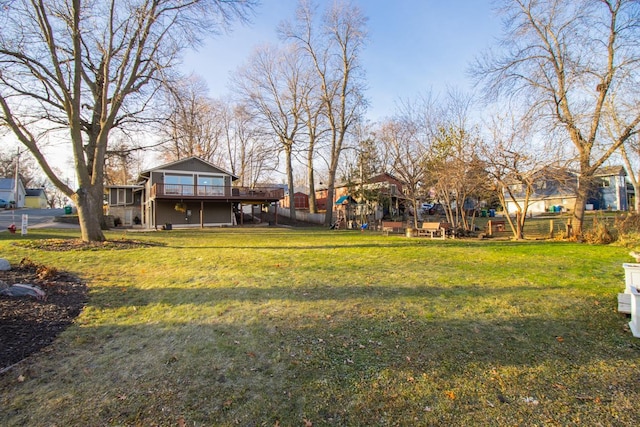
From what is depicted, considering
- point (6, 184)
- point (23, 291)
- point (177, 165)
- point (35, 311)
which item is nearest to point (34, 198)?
point (6, 184)

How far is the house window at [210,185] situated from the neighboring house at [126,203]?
→ 7.43 metres

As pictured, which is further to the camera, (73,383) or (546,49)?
(546,49)

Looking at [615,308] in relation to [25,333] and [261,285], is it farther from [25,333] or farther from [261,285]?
[25,333]

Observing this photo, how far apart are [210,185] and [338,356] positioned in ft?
87.5

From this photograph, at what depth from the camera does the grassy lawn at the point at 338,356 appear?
2.78 metres

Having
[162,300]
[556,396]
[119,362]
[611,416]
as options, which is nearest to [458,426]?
[556,396]

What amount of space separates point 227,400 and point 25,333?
309cm

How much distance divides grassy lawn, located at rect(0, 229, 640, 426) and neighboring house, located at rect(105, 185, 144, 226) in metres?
28.7

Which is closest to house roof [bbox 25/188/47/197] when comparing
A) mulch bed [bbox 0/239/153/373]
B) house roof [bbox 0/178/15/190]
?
house roof [bbox 0/178/15/190]

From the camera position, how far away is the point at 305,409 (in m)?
2.80

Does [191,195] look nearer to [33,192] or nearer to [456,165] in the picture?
[456,165]

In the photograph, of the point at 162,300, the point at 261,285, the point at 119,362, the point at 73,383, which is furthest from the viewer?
the point at 261,285

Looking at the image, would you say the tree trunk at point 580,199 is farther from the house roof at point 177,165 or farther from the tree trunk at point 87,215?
the house roof at point 177,165

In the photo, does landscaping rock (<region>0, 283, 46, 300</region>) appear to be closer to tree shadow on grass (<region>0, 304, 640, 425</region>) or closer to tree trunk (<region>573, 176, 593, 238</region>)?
tree shadow on grass (<region>0, 304, 640, 425</region>)
